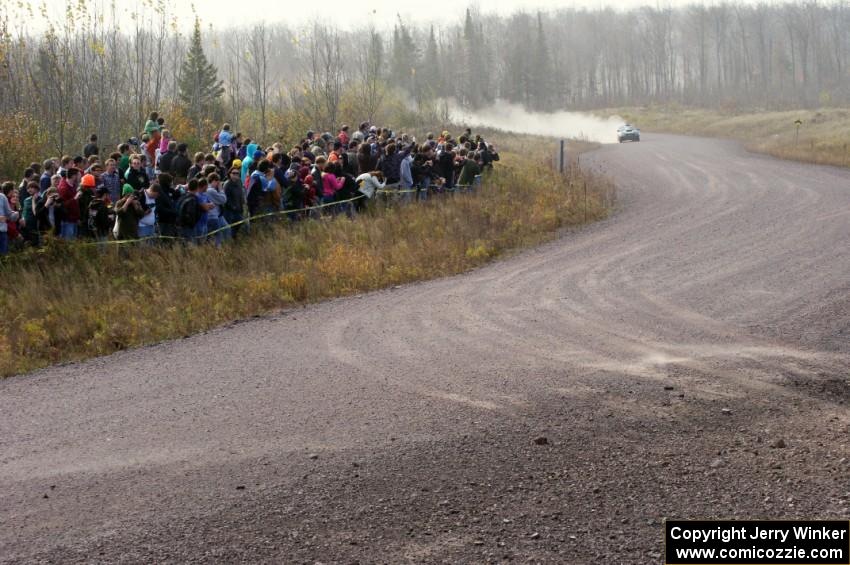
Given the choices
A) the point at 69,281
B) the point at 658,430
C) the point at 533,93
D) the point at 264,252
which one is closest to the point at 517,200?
the point at 264,252

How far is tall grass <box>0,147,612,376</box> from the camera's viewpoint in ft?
40.7

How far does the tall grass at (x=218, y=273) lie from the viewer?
12.4m

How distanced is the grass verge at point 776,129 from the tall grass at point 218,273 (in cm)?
2118

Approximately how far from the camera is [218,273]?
15.0 m

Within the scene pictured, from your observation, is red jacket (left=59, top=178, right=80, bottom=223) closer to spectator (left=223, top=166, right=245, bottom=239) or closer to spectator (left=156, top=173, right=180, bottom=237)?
spectator (left=156, top=173, right=180, bottom=237)

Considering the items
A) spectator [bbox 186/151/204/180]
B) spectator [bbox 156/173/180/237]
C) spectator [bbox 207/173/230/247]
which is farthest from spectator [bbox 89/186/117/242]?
spectator [bbox 207/173/230/247]

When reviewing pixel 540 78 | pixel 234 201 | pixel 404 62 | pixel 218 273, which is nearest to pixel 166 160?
pixel 234 201

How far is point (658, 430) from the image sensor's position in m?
7.41

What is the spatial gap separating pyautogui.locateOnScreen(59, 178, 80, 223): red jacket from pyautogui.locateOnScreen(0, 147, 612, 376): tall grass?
0.59 meters

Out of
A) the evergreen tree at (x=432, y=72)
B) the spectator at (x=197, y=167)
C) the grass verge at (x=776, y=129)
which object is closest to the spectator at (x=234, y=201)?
the spectator at (x=197, y=167)

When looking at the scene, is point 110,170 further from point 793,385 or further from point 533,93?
point 533,93

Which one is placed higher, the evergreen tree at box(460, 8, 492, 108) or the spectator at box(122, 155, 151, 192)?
the evergreen tree at box(460, 8, 492, 108)

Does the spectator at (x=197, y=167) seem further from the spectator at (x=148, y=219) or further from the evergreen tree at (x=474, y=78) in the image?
the evergreen tree at (x=474, y=78)

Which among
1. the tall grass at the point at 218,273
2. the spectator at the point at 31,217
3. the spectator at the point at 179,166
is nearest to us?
the tall grass at the point at 218,273
